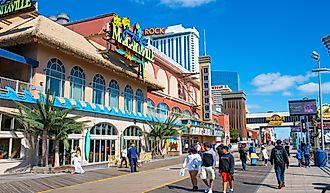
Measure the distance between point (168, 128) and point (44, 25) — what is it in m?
15.8

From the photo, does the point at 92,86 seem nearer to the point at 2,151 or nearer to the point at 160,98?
the point at 2,151

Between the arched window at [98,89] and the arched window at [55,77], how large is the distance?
3.73m

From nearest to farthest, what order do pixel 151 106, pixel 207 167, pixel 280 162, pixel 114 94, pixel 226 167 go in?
pixel 226 167, pixel 207 167, pixel 280 162, pixel 114 94, pixel 151 106

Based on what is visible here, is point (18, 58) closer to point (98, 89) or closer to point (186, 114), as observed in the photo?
point (98, 89)

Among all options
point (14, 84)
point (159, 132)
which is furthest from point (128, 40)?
point (14, 84)

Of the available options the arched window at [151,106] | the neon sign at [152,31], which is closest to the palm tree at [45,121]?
the arched window at [151,106]

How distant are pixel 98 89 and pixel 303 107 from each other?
2509 cm

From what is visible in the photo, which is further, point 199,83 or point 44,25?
point 199,83

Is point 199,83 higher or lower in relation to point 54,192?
higher

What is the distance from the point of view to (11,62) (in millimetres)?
21453

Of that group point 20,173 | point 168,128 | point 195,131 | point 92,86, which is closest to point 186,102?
point 195,131

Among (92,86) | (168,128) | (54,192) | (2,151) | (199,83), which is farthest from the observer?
(199,83)

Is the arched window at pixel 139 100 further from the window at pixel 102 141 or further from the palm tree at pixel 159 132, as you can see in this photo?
the window at pixel 102 141

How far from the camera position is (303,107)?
39.1 metres
